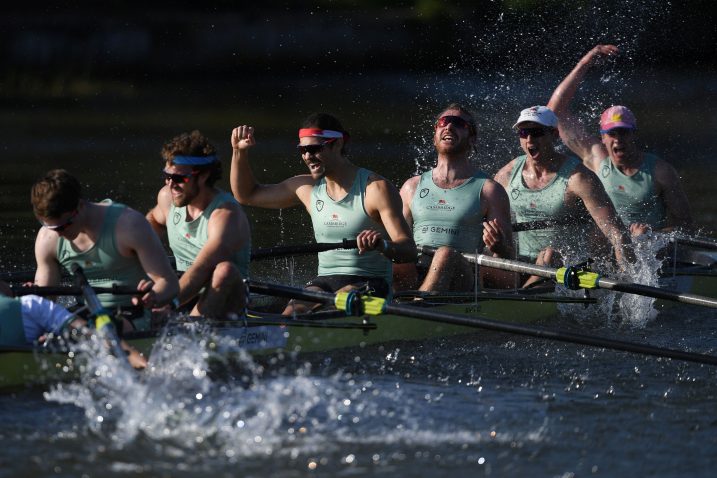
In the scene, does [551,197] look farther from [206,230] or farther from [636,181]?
[206,230]

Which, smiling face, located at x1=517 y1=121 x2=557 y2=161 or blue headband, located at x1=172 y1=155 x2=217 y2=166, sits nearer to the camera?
blue headband, located at x1=172 y1=155 x2=217 y2=166

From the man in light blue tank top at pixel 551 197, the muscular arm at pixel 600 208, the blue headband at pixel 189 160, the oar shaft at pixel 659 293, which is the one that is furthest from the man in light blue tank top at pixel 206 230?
the muscular arm at pixel 600 208

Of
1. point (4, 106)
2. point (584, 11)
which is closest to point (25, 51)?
point (4, 106)

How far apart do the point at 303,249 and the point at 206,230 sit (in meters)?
1.18

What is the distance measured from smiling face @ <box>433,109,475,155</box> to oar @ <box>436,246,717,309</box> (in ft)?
2.48

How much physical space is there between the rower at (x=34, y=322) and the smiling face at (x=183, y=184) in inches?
41.9

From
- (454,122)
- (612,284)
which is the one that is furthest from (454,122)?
(612,284)

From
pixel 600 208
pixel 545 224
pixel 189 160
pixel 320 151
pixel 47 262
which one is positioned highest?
pixel 320 151

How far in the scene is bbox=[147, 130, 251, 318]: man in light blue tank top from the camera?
25.8 feet

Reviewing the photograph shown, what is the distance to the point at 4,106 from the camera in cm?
2622

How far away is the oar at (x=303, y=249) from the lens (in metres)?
8.86

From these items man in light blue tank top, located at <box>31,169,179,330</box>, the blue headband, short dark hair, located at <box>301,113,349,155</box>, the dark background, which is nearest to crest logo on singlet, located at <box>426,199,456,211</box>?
short dark hair, located at <box>301,113,349,155</box>

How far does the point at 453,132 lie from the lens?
9836mm

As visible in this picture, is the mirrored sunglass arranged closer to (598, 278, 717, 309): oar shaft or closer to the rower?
(598, 278, 717, 309): oar shaft
